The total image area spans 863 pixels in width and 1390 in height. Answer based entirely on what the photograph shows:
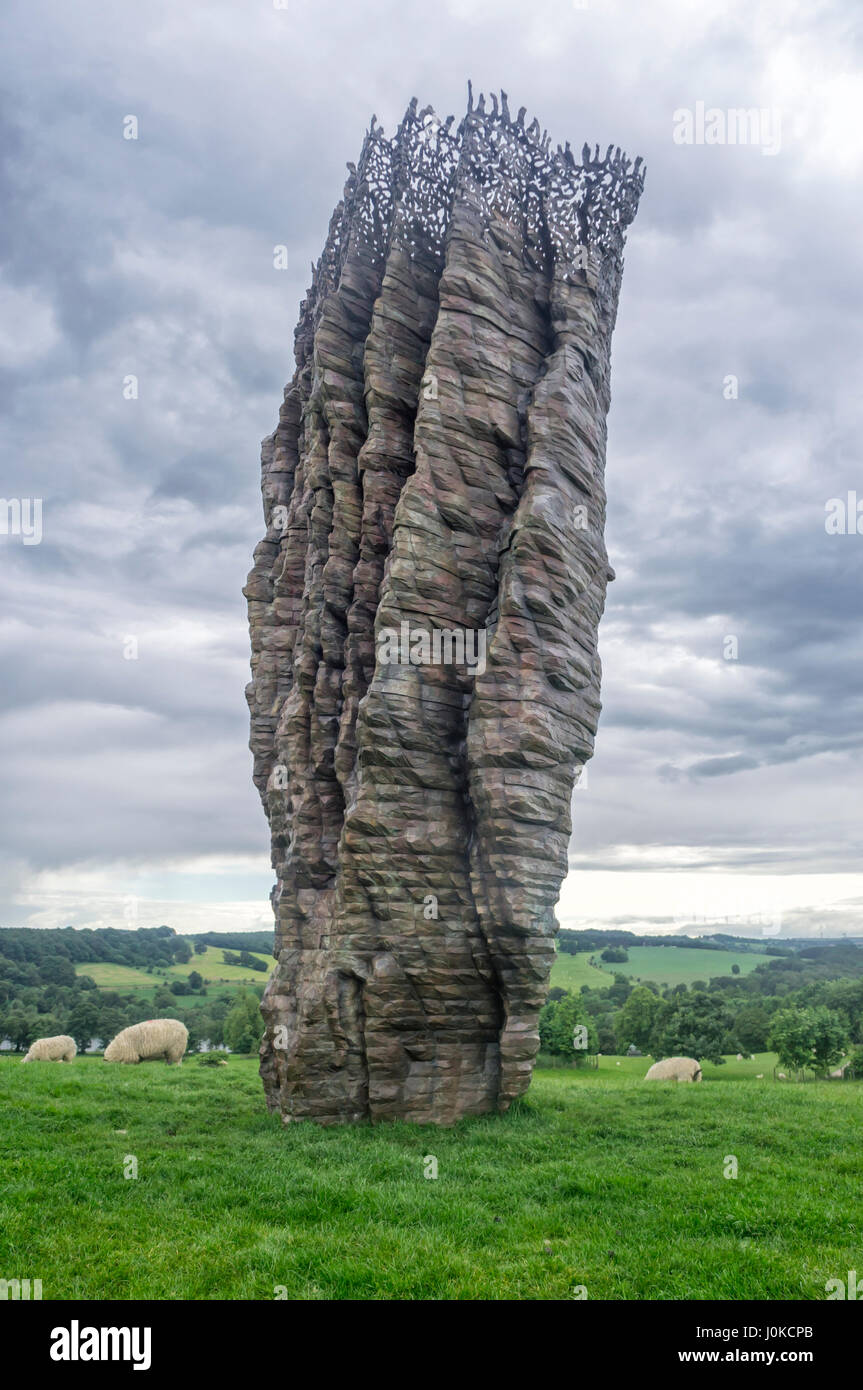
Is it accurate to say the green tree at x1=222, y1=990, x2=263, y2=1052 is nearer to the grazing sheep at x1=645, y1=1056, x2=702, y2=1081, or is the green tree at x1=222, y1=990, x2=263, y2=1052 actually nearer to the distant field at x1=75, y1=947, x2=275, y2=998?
the distant field at x1=75, y1=947, x2=275, y2=998

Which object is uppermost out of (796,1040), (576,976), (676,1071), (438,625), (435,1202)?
(438,625)

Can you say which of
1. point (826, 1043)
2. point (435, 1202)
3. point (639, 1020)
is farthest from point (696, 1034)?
point (435, 1202)

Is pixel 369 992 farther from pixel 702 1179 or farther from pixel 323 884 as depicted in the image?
pixel 702 1179

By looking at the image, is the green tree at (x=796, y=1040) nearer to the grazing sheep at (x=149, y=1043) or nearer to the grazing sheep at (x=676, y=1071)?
the grazing sheep at (x=676, y=1071)

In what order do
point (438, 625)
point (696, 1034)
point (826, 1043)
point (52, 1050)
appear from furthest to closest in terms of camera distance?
1. point (696, 1034)
2. point (826, 1043)
3. point (52, 1050)
4. point (438, 625)

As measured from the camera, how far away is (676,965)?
176 meters

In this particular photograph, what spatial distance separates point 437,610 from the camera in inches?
886

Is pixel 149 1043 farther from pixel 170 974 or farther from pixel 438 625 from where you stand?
pixel 170 974

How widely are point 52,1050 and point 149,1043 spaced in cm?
410

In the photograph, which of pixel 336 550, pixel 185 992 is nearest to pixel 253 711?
pixel 336 550

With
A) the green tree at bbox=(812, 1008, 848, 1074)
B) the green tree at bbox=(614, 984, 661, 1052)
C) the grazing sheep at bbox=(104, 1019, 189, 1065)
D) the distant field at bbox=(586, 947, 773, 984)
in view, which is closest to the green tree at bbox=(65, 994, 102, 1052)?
the grazing sheep at bbox=(104, 1019, 189, 1065)

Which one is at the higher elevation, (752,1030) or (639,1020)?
(752,1030)

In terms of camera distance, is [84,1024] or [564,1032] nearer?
[564,1032]

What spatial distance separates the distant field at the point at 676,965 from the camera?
159225mm
